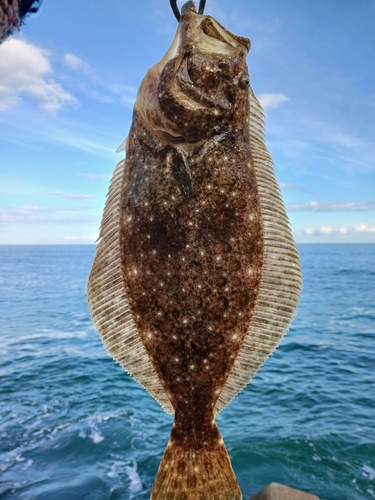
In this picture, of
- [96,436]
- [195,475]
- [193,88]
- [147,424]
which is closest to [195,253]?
[193,88]

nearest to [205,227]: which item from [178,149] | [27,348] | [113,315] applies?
[178,149]

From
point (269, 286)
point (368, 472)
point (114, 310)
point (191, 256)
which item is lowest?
point (368, 472)

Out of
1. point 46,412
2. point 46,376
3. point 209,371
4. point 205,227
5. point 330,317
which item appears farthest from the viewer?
point 330,317

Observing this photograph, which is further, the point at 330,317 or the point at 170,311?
the point at 330,317

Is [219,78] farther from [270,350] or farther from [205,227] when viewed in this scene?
[270,350]

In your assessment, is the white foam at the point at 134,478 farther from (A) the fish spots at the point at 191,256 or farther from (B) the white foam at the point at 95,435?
(A) the fish spots at the point at 191,256

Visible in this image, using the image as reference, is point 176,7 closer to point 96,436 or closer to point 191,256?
point 191,256

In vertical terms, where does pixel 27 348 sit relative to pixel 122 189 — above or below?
below
